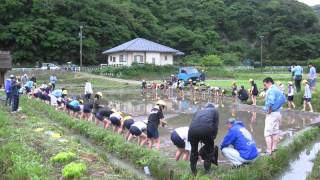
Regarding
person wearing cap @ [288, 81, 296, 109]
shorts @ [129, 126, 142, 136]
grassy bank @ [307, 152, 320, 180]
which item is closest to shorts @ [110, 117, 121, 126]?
shorts @ [129, 126, 142, 136]

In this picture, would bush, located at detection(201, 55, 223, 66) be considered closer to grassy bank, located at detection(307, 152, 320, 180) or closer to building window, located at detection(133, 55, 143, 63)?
building window, located at detection(133, 55, 143, 63)

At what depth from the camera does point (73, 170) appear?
8609 millimetres

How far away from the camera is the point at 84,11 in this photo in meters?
66.4

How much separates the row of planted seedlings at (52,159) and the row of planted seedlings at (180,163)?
0.67 meters

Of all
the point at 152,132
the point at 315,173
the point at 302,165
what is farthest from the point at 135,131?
the point at 315,173

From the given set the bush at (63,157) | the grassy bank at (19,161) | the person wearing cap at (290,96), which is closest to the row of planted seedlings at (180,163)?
the bush at (63,157)

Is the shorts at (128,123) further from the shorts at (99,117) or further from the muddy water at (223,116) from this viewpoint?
the shorts at (99,117)

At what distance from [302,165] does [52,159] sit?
5.56 m

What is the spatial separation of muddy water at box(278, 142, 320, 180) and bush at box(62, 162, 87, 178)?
3.95 m

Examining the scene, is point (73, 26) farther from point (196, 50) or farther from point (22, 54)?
point (196, 50)

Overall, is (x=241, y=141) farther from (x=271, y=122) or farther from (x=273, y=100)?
(x=273, y=100)

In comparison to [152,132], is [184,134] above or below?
above

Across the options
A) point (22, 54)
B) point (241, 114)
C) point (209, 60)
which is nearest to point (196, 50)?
point (209, 60)

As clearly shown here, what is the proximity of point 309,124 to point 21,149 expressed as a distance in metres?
9.52
